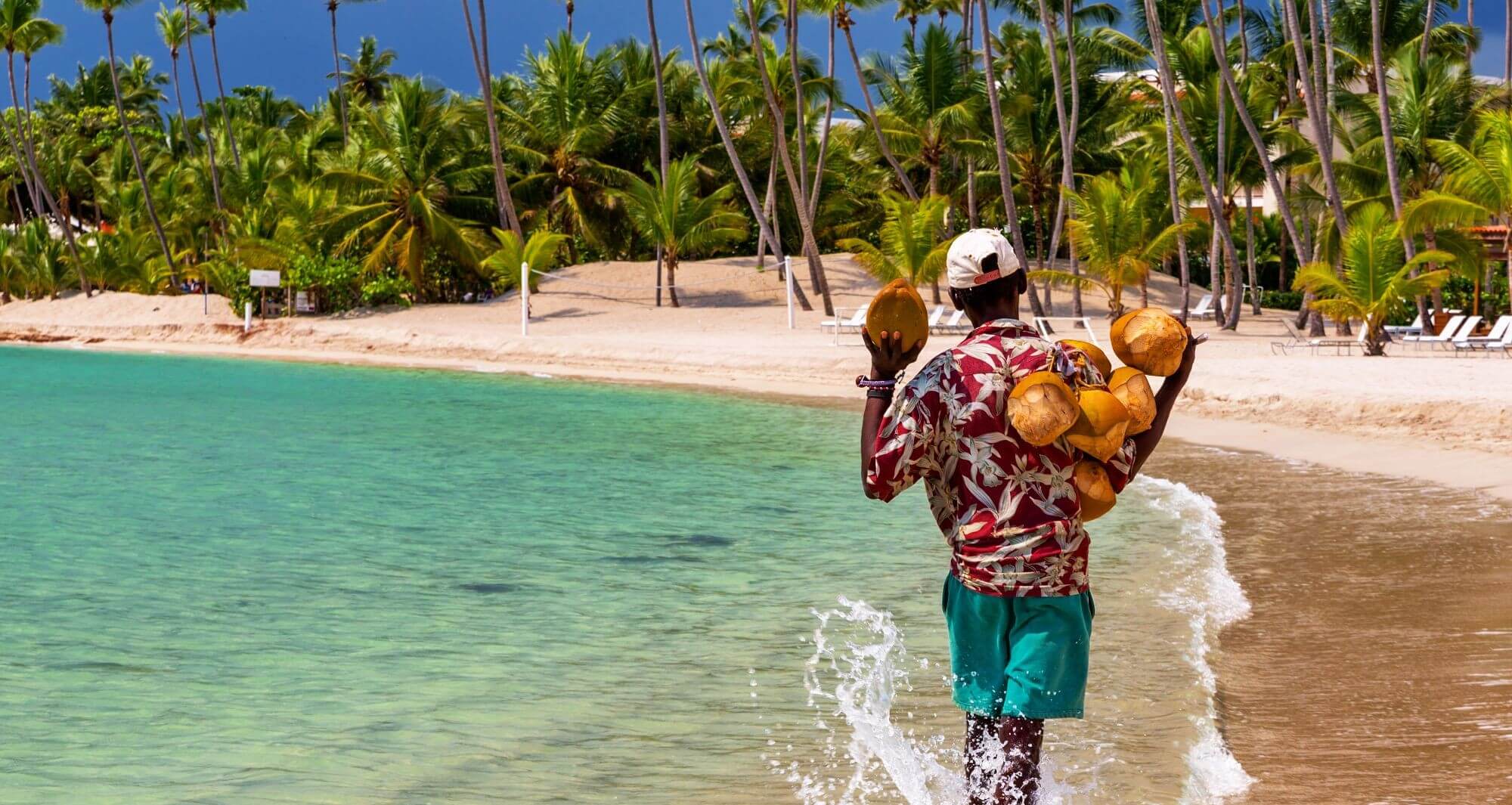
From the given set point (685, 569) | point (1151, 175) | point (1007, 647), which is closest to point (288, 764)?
point (1007, 647)

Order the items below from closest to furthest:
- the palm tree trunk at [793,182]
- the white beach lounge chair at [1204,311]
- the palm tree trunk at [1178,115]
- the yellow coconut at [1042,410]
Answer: the yellow coconut at [1042,410]
the palm tree trunk at [1178,115]
the palm tree trunk at [793,182]
the white beach lounge chair at [1204,311]

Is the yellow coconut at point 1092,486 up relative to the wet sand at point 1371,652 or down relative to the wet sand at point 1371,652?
up

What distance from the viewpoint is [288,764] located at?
4586mm

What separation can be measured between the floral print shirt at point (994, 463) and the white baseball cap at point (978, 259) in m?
0.10

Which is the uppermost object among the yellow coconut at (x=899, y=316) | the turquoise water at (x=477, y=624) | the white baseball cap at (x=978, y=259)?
the white baseball cap at (x=978, y=259)

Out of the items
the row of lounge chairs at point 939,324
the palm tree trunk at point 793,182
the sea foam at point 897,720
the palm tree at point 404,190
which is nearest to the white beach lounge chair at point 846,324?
the row of lounge chairs at point 939,324

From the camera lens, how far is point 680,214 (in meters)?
33.7

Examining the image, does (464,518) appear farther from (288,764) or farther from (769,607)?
(288,764)

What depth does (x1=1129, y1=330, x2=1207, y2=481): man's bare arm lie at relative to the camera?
3.07m

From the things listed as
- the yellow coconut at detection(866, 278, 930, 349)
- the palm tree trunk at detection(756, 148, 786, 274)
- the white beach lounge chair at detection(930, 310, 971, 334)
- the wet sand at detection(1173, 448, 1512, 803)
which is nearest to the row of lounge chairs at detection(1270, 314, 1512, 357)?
the white beach lounge chair at detection(930, 310, 971, 334)

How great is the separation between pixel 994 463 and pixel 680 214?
1227 inches

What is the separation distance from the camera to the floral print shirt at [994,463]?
114 inches

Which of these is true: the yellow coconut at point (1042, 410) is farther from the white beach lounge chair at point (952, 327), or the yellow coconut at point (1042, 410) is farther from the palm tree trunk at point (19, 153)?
the palm tree trunk at point (19, 153)

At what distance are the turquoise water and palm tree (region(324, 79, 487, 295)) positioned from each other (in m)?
21.3
